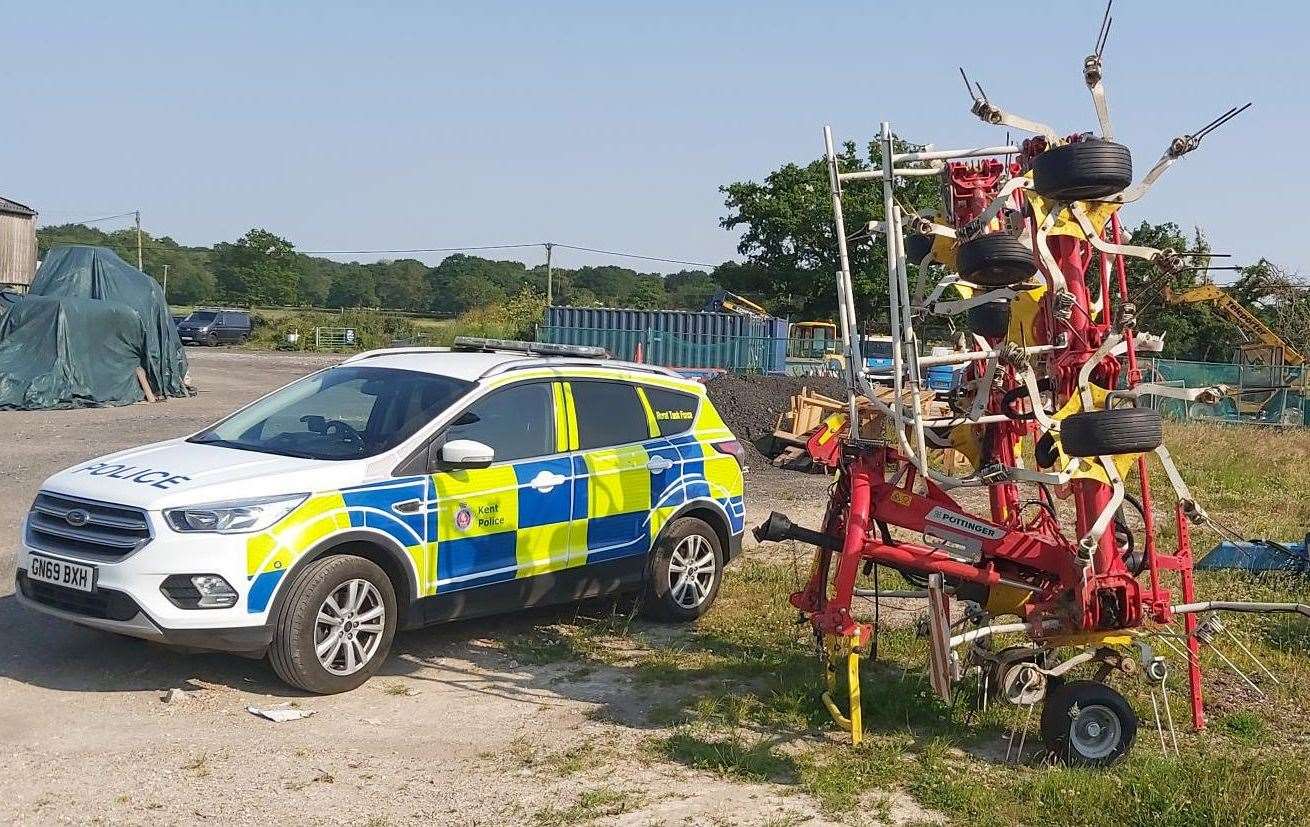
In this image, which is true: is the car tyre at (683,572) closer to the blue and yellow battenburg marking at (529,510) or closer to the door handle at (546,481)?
the blue and yellow battenburg marking at (529,510)

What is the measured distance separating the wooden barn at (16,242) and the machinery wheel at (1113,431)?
4932 cm

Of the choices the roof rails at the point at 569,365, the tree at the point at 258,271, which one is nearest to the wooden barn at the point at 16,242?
the tree at the point at 258,271

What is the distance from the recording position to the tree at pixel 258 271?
8862 centimetres

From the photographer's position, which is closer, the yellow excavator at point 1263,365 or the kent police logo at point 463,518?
the kent police logo at point 463,518

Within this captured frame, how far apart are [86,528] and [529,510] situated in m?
2.48

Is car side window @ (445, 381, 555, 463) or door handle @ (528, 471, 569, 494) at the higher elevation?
car side window @ (445, 381, 555, 463)

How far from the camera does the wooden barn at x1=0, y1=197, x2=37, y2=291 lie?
4834 cm

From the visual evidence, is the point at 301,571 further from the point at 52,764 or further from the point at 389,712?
the point at 52,764

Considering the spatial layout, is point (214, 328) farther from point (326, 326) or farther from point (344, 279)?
point (344, 279)

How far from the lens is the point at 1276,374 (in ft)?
102

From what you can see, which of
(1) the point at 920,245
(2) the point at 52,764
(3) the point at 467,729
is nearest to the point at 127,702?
(2) the point at 52,764

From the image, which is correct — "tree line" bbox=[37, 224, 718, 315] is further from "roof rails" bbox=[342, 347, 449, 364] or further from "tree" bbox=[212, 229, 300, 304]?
"roof rails" bbox=[342, 347, 449, 364]

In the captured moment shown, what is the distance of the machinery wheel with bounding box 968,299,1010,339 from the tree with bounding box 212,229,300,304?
84.7 m

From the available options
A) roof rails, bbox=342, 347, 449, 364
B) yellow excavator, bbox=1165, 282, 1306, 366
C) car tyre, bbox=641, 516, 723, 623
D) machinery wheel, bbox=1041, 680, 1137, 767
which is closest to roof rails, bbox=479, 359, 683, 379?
roof rails, bbox=342, 347, 449, 364
